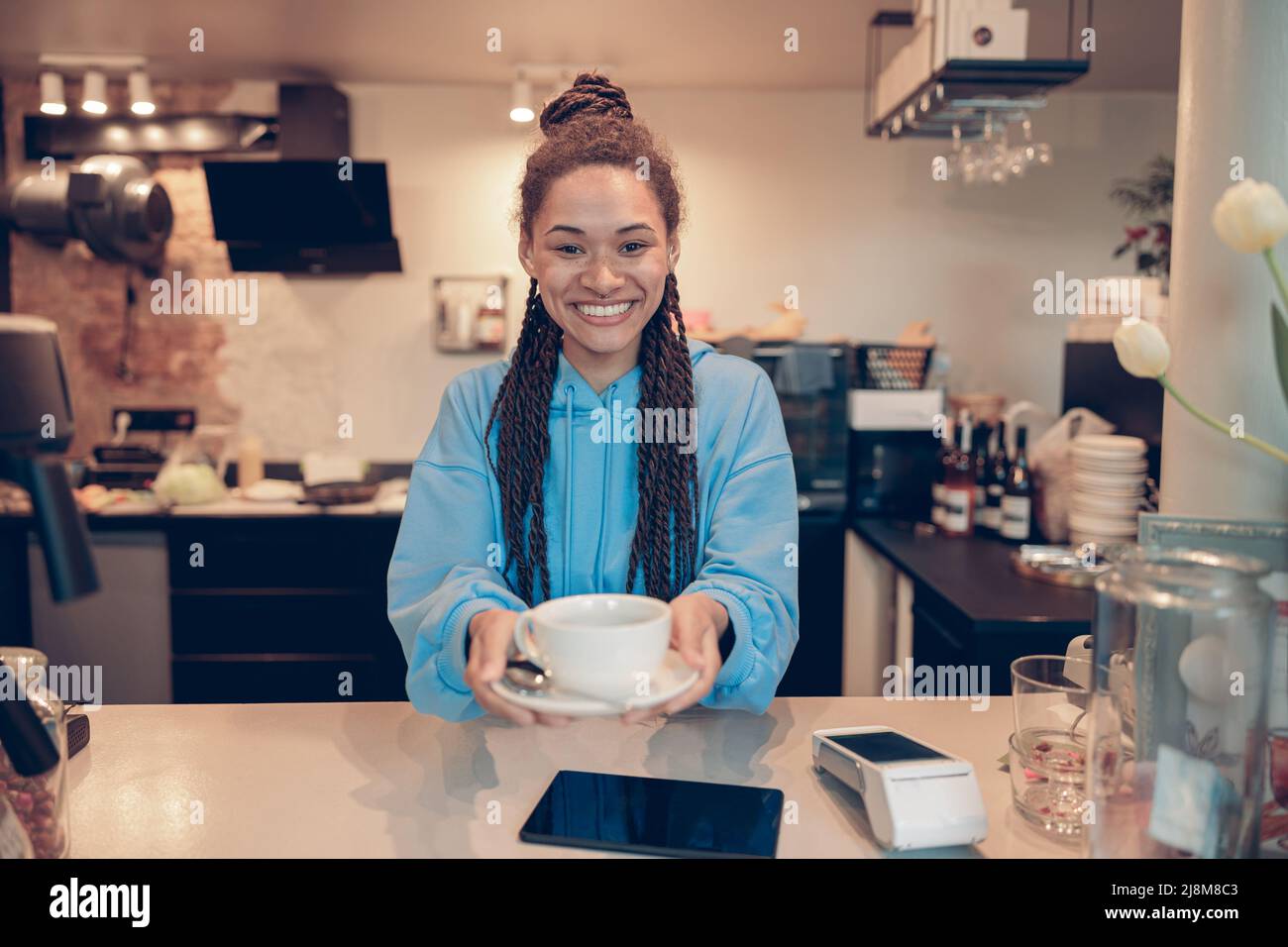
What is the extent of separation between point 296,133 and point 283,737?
3.21 m

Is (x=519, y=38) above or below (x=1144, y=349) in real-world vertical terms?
above

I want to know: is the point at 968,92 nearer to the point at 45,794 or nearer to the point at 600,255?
the point at 600,255

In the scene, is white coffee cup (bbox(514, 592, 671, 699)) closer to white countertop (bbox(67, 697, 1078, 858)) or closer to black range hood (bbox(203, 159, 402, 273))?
white countertop (bbox(67, 697, 1078, 858))

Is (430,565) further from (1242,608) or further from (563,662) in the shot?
(1242,608)

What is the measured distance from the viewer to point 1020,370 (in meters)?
4.20

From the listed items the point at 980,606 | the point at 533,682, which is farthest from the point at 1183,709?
the point at 980,606

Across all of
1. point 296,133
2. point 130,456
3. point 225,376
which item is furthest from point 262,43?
point 130,456

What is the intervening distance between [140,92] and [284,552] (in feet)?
5.97

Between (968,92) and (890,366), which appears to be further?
(890,366)

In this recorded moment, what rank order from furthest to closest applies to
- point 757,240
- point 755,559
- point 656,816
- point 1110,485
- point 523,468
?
point 757,240 → point 1110,485 → point 523,468 → point 755,559 → point 656,816

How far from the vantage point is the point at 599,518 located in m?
1.42

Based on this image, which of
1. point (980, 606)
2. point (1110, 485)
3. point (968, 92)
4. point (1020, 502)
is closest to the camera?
point (980, 606)

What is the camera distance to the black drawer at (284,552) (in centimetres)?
347

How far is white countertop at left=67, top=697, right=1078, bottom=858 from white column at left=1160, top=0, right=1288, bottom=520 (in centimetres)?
42
